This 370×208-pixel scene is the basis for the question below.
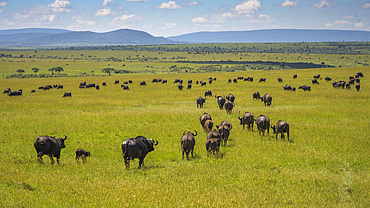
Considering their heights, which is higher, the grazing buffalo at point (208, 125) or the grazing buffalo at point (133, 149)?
the grazing buffalo at point (133, 149)

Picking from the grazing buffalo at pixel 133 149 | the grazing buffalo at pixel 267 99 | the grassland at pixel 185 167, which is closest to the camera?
the grassland at pixel 185 167

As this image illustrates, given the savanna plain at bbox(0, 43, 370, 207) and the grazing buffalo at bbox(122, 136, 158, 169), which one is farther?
the grazing buffalo at bbox(122, 136, 158, 169)

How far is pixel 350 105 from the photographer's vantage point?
28.8 m

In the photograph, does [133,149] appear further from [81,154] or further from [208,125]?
[208,125]

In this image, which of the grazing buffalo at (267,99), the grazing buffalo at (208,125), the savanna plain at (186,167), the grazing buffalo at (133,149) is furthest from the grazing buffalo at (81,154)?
the grazing buffalo at (267,99)

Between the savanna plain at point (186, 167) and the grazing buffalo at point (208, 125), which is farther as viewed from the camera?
the grazing buffalo at point (208, 125)

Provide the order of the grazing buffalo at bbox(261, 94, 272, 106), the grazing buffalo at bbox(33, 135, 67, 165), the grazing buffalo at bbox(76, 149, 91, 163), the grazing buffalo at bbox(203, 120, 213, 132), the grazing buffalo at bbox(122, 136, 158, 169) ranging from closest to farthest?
1. the grazing buffalo at bbox(122, 136, 158, 169)
2. the grazing buffalo at bbox(33, 135, 67, 165)
3. the grazing buffalo at bbox(76, 149, 91, 163)
4. the grazing buffalo at bbox(203, 120, 213, 132)
5. the grazing buffalo at bbox(261, 94, 272, 106)

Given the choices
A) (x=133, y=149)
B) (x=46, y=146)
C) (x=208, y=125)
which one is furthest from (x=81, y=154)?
(x=208, y=125)

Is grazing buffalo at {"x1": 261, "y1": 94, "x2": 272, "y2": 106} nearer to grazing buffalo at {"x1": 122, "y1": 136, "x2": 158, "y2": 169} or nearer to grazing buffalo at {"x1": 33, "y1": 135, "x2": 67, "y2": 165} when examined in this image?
grazing buffalo at {"x1": 122, "y1": 136, "x2": 158, "y2": 169}

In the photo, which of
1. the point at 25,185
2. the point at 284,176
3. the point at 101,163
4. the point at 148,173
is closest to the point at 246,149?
the point at 284,176

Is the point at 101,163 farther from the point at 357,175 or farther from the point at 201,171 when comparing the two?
the point at 357,175

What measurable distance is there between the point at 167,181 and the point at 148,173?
1263mm

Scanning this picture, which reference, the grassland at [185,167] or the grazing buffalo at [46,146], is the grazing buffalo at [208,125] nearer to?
the grassland at [185,167]

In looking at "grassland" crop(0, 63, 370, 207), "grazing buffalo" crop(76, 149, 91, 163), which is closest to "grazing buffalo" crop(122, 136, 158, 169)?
"grassland" crop(0, 63, 370, 207)
